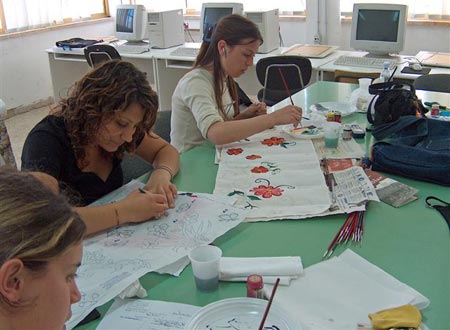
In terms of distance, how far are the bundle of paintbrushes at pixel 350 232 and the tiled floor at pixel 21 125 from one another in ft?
11.2

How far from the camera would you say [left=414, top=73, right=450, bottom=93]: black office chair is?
2.81 m

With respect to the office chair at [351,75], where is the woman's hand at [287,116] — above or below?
above

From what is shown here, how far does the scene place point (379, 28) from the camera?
3807mm

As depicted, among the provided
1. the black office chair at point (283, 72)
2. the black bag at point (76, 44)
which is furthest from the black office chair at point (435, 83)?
the black bag at point (76, 44)

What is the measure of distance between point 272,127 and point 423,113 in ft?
1.98

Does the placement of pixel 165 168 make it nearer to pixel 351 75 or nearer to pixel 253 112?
pixel 253 112

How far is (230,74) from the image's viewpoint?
2.00 m

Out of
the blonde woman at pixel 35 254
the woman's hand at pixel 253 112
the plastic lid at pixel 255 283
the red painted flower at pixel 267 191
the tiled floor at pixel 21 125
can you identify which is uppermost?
the blonde woman at pixel 35 254

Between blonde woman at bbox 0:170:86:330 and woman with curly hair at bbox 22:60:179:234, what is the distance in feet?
1.67

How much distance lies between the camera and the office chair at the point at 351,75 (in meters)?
3.38

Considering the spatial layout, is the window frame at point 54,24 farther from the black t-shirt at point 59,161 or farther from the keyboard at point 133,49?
the black t-shirt at point 59,161

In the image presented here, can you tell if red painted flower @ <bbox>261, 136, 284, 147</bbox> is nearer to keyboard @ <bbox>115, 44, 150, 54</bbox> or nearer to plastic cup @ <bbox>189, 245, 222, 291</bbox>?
plastic cup @ <bbox>189, 245, 222, 291</bbox>

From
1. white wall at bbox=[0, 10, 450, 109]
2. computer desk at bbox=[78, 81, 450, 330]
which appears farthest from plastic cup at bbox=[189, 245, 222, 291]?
white wall at bbox=[0, 10, 450, 109]

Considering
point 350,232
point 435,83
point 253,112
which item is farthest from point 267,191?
point 435,83
